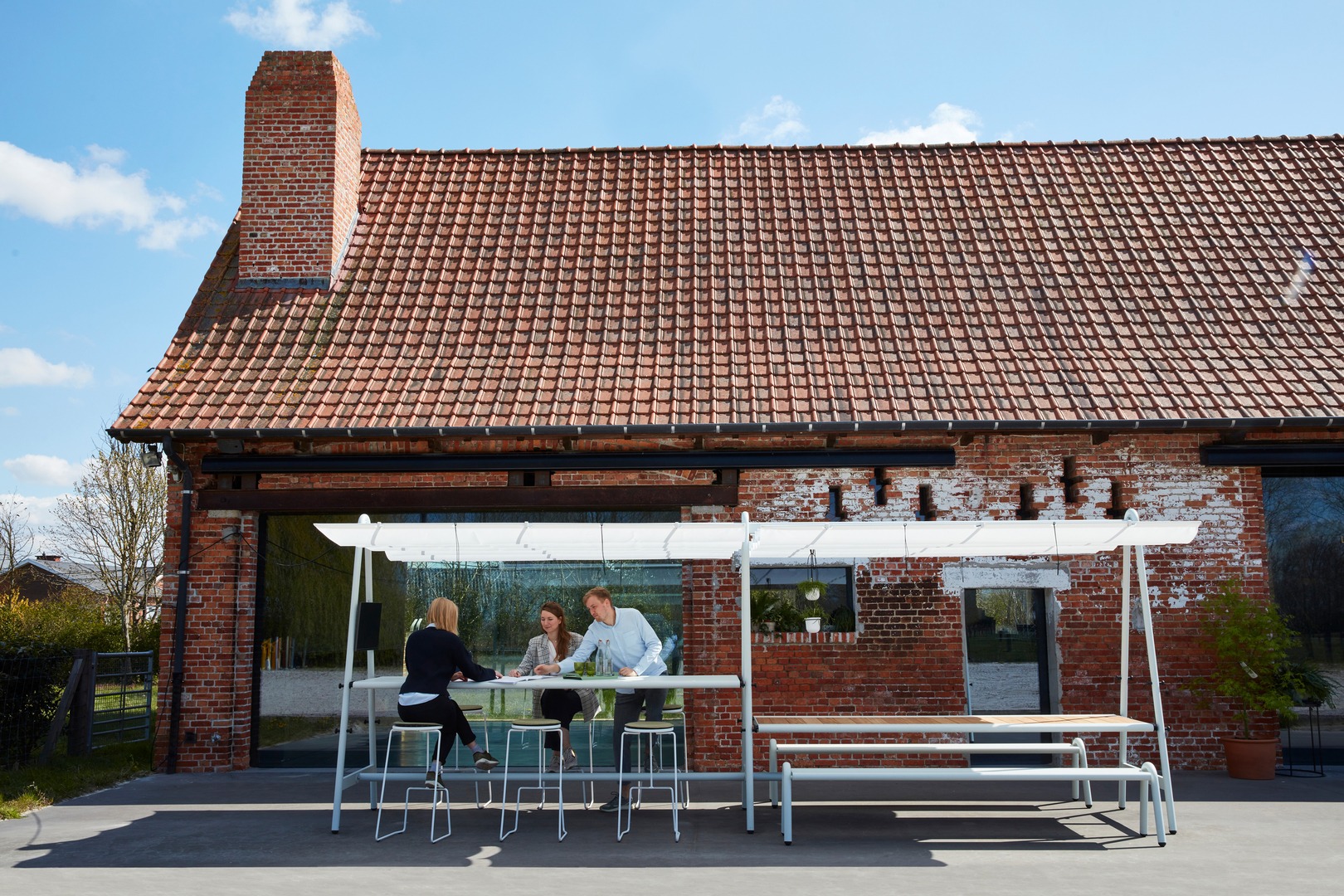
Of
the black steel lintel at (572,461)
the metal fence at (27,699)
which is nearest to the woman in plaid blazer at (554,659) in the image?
the black steel lintel at (572,461)

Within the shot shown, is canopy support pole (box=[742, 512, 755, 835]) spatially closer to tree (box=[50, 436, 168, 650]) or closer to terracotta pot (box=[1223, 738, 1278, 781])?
terracotta pot (box=[1223, 738, 1278, 781])

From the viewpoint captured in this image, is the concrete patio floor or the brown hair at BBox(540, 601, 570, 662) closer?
the concrete patio floor

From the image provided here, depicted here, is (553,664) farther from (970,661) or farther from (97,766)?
(97,766)

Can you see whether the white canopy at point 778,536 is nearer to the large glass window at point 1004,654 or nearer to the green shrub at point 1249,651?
the large glass window at point 1004,654

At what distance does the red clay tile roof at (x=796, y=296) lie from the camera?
9602 mm

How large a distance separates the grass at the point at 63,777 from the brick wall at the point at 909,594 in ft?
2.16

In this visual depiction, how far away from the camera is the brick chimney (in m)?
11.3

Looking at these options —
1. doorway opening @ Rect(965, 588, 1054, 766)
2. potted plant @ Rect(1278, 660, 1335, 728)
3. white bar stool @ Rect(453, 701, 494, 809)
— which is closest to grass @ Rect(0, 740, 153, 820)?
white bar stool @ Rect(453, 701, 494, 809)

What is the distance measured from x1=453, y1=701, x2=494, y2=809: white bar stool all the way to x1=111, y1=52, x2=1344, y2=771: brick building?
197cm

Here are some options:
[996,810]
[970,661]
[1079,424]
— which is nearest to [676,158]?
[1079,424]

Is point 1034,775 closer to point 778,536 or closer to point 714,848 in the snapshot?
point 714,848

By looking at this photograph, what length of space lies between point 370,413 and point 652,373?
2.79m

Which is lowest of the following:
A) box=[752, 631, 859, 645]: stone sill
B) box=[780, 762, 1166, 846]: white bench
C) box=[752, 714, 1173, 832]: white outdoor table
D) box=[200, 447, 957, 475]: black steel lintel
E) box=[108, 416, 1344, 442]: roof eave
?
box=[780, 762, 1166, 846]: white bench

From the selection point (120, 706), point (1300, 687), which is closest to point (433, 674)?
point (120, 706)
